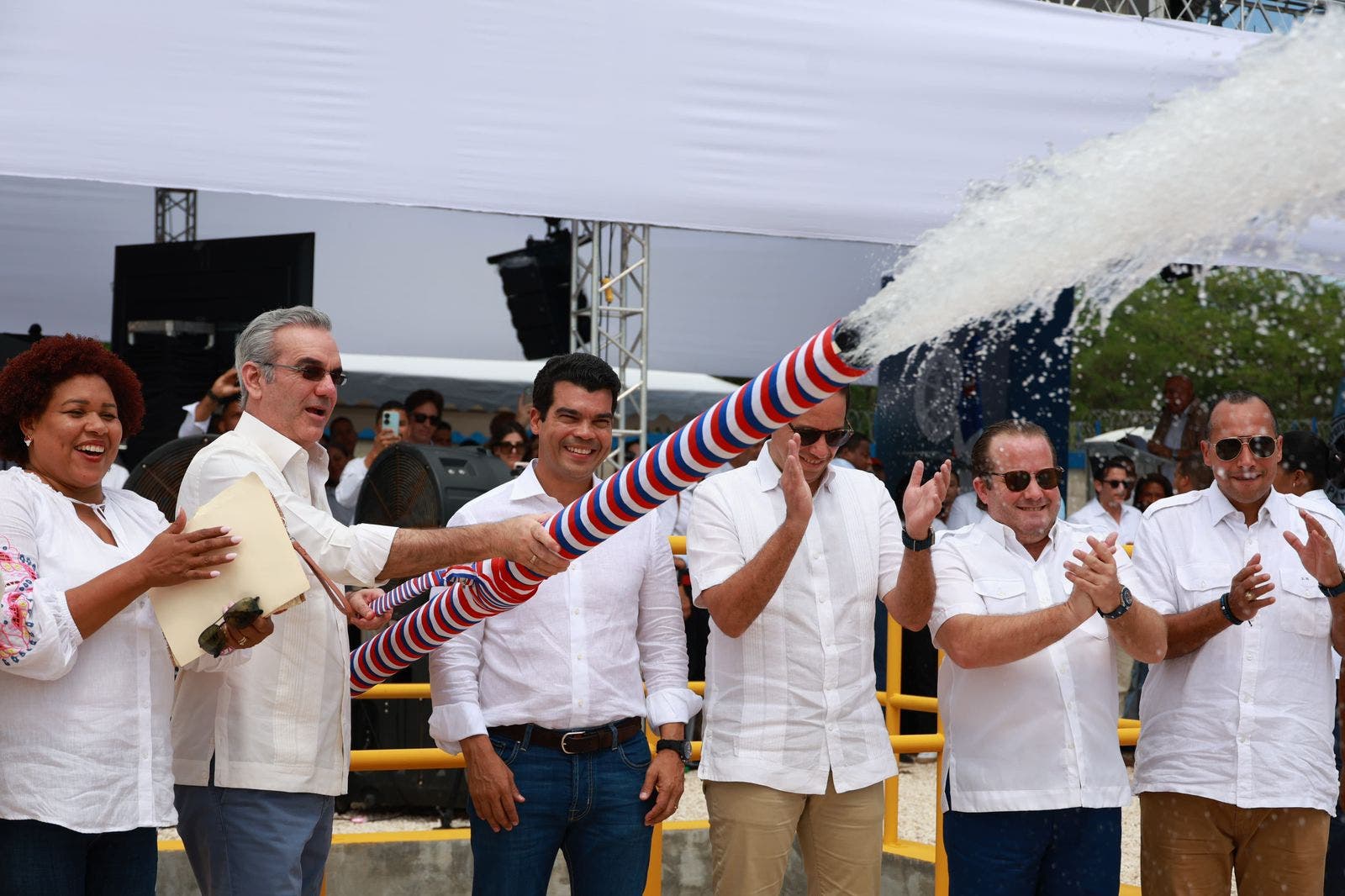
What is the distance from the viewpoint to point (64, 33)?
483cm

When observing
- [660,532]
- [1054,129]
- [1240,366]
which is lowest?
[660,532]

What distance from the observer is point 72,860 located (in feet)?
10.6

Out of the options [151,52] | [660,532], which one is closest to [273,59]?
[151,52]

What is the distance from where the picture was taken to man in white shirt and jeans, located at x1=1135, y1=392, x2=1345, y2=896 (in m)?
4.33

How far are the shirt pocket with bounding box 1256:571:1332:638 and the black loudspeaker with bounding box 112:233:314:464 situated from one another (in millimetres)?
6664

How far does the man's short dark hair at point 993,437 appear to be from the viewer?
14.2ft

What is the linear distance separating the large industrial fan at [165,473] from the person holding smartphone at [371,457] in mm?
1862

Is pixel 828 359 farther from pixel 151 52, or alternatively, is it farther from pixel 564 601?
pixel 151 52

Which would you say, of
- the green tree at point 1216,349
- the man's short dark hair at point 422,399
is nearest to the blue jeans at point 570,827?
the man's short dark hair at point 422,399

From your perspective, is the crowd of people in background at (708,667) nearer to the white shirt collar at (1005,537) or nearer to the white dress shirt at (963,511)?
the white shirt collar at (1005,537)

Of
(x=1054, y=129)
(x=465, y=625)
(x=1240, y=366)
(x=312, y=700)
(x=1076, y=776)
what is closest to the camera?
(x=312, y=700)

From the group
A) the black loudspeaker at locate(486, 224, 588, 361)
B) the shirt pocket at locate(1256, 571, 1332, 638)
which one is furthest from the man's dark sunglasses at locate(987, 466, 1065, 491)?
the black loudspeaker at locate(486, 224, 588, 361)

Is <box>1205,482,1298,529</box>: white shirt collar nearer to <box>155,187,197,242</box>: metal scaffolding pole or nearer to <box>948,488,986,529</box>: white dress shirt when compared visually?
<box>948,488,986,529</box>: white dress shirt

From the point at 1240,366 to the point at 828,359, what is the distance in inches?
1078
